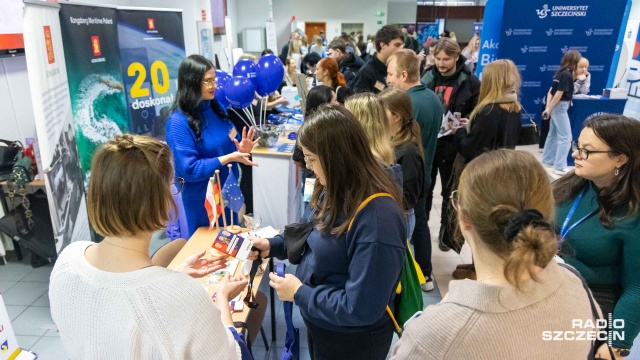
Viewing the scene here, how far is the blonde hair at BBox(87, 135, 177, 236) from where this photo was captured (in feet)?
3.26

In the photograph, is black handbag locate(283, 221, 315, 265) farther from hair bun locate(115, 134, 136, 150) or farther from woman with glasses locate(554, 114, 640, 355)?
woman with glasses locate(554, 114, 640, 355)

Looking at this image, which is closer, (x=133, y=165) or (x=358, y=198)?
(x=133, y=165)

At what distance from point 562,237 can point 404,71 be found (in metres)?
1.73

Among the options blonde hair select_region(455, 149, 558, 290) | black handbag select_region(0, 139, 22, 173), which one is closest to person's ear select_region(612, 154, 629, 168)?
blonde hair select_region(455, 149, 558, 290)

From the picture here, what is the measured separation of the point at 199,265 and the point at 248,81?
201cm

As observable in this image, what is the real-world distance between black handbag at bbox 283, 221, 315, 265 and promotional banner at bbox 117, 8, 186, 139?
2.92m

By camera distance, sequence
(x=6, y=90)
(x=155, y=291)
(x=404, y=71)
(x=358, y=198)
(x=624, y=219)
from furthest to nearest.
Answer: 1. (x=6, y=90)
2. (x=404, y=71)
3. (x=624, y=219)
4. (x=358, y=198)
5. (x=155, y=291)

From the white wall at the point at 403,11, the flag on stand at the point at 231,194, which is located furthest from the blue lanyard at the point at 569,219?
the white wall at the point at 403,11

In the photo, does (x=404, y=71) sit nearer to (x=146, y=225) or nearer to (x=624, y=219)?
(x=624, y=219)

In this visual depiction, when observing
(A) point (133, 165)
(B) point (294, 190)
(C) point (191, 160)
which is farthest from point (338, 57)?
(A) point (133, 165)

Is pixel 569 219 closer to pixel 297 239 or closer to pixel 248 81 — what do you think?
pixel 297 239

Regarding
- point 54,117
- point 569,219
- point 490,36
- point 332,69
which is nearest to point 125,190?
point 569,219

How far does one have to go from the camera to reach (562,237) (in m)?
1.56

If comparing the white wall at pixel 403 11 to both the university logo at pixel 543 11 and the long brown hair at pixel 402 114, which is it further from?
the long brown hair at pixel 402 114
